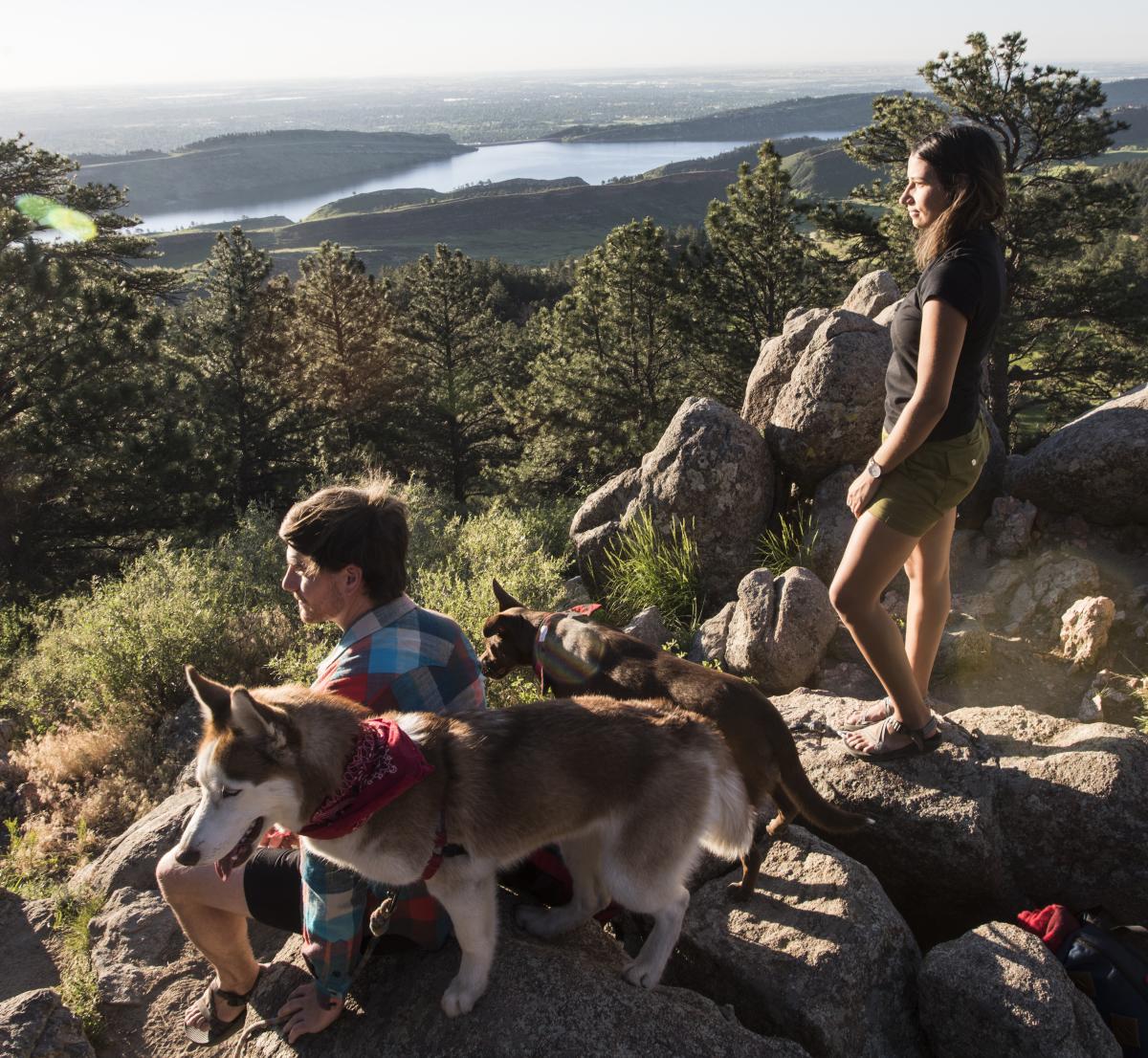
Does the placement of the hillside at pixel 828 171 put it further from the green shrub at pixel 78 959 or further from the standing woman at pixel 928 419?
the green shrub at pixel 78 959

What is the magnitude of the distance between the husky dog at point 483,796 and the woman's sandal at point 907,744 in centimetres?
111

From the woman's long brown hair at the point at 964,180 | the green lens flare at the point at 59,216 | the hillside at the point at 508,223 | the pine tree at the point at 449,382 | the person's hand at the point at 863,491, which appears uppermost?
the hillside at the point at 508,223

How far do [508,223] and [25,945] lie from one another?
148 meters

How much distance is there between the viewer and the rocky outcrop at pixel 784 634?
6117mm

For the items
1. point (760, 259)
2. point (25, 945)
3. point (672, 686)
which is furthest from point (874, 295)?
point (760, 259)

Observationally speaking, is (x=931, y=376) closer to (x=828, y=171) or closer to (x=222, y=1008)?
(x=222, y=1008)

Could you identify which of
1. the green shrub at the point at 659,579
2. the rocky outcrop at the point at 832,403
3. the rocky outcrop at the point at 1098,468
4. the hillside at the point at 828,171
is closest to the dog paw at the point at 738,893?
the green shrub at the point at 659,579

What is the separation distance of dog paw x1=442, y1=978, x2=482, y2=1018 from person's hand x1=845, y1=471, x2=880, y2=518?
2470 mm

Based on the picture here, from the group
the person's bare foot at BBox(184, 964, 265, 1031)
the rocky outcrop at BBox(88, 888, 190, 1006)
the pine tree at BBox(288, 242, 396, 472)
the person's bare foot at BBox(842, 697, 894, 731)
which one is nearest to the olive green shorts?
the person's bare foot at BBox(842, 697, 894, 731)

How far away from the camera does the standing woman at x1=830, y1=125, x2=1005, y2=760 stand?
332 cm

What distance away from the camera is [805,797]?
3549mm

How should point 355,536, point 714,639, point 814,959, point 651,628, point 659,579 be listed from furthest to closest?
point 659,579
point 651,628
point 714,639
point 814,959
point 355,536

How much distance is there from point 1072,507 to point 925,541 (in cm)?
479

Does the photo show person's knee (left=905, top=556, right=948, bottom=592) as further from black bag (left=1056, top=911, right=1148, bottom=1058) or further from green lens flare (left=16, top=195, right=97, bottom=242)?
green lens flare (left=16, top=195, right=97, bottom=242)
